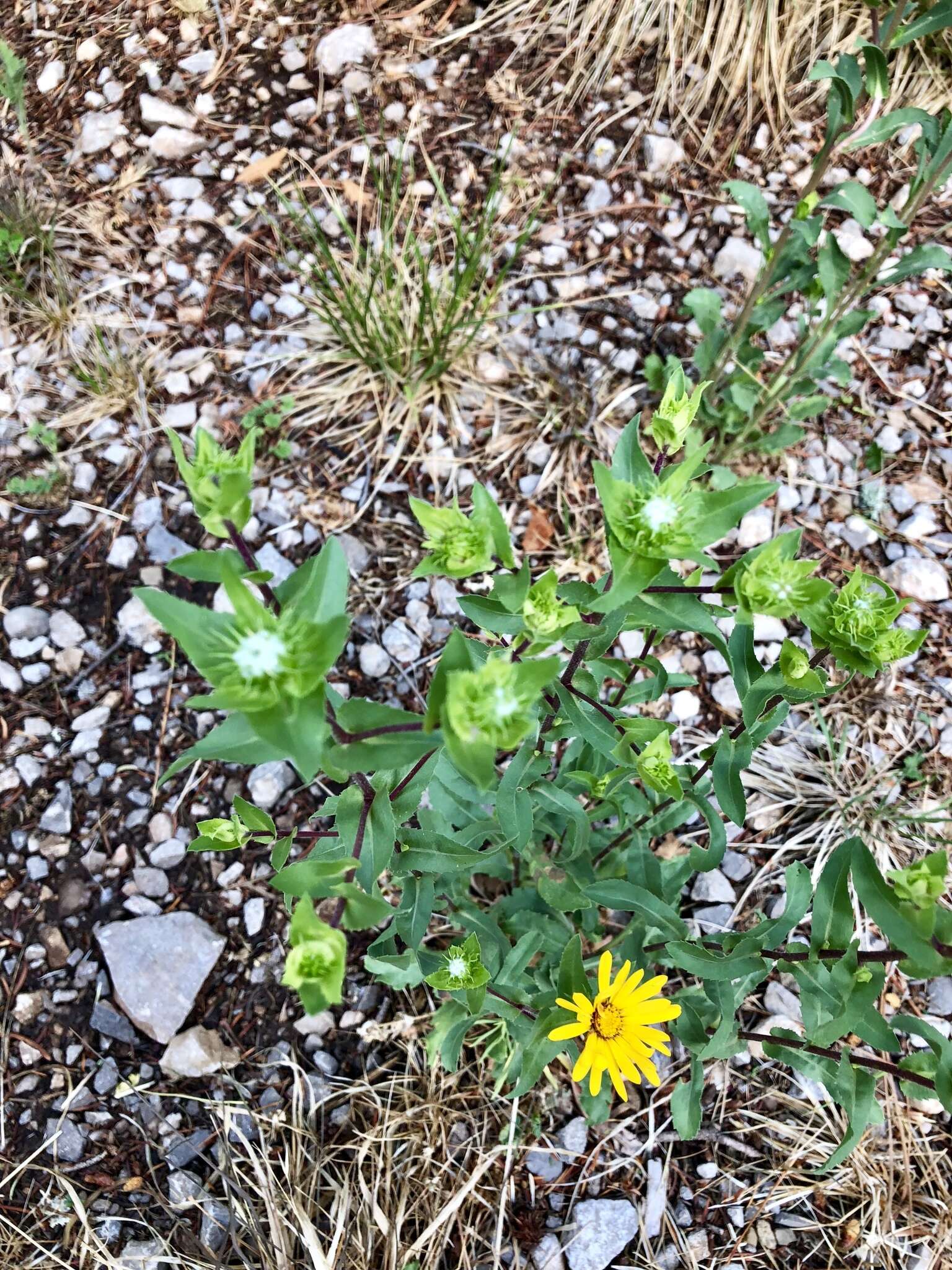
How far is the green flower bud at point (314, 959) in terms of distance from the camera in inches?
56.6

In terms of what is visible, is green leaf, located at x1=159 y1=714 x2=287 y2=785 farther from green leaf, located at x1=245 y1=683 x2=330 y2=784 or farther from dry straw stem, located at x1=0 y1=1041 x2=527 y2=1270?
dry straw stem, located at x1=0 y1=1041 x2=527 y2=1270

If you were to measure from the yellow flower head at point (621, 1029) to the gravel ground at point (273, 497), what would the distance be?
646 millimetres

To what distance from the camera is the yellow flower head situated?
2041mm

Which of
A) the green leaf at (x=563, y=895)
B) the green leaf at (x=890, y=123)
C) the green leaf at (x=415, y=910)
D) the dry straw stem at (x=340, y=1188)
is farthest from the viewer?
the green leaf at (x=890, y=123)

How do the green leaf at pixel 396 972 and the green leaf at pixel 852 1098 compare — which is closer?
the green leaf at pixel 852 1098

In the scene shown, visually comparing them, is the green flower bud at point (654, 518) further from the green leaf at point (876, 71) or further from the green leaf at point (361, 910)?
the green leaf at point (876, 71)

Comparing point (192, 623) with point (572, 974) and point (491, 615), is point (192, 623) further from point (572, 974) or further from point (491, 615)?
point (572, 974)

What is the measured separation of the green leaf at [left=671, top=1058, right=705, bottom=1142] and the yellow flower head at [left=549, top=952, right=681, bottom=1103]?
20 cm

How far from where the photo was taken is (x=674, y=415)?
6.01 feet

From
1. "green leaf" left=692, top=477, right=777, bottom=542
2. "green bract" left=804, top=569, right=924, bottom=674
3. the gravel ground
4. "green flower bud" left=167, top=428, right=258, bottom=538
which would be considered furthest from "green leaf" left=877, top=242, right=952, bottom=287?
"green flower bud" left=167, top=428, right=258, bottom=538

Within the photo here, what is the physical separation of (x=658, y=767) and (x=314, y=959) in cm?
79

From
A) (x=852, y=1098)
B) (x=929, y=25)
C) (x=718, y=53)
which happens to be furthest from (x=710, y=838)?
(x=718, y=53)

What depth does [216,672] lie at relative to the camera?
144cm

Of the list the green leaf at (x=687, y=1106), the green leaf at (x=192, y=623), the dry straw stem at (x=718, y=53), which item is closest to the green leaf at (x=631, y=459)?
the green leaf at (x=192, y=623)
